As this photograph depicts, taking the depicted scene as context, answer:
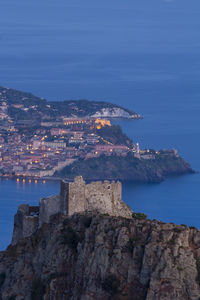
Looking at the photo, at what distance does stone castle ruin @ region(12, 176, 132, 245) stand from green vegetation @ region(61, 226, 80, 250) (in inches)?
43.8

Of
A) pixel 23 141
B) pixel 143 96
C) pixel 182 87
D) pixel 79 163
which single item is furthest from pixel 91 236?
pixel 182 87

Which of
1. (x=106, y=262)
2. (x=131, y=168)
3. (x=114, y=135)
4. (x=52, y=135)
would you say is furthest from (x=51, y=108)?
(x=106, y=262)

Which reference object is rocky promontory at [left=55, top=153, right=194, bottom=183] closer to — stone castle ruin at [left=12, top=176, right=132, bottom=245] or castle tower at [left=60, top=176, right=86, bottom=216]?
stone castle ruin at [left=12, top=176, right=132, bottom=245]

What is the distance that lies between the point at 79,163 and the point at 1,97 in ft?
121

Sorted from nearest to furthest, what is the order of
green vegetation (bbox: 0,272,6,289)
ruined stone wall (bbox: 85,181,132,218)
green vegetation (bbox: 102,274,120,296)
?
green vegetation (bbox: 102,274,120,296) < green vegetation (bbox: 0,272,6,289) < ruined stone wall (bbox: 85,181,132,218)

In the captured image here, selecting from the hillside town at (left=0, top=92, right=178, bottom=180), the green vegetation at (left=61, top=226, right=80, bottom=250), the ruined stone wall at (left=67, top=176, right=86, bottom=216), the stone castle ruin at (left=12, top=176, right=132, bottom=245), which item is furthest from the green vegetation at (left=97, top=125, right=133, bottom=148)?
the green vegetation at (left=61, top=226, right=80, bottom=250)

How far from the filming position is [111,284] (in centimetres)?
3300

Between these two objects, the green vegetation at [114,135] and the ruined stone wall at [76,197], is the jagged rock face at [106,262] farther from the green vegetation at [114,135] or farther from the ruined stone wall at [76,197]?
the green vegetation at [114,135]

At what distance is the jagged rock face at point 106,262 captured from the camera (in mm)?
32312

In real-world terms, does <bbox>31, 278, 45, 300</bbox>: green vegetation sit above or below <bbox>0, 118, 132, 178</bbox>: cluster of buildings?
below

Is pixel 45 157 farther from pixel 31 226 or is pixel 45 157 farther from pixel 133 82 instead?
pixel 31 226

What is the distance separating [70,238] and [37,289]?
1418 millimetres

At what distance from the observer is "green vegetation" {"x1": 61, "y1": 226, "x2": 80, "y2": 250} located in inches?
1378

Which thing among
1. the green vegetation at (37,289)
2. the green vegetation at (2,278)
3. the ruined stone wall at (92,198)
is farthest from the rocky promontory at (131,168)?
the green vegetation at (37,289)
